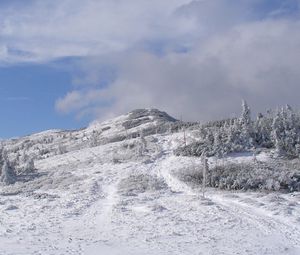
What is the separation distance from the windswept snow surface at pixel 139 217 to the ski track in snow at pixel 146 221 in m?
0.08

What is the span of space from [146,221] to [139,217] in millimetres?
2149

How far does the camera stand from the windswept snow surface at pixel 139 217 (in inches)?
1526

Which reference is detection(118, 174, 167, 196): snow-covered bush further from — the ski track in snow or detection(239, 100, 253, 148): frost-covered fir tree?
detection(239, 100, 253, 148): frost-covered fir tree

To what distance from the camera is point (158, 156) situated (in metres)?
108

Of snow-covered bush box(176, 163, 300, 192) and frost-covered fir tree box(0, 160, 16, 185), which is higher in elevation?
frost-covered fir tree box(0, 160, 16, 185)

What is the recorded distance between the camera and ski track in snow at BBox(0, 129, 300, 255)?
38.5m

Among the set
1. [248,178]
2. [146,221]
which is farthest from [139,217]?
[248,178]

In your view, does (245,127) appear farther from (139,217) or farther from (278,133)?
(139,217)

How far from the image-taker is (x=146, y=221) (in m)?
49.6

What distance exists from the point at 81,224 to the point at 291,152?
6147 cm

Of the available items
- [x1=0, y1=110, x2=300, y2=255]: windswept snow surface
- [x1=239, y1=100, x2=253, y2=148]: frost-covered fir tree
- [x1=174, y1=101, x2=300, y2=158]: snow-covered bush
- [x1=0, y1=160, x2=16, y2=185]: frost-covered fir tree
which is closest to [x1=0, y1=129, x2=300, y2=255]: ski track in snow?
[x1=0, y1=110, x2=300, y2=255]: windswept snow surface

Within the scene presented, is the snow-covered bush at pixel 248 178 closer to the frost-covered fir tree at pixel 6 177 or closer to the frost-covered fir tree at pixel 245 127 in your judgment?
the frost-covered fir tree at pixel 245 127

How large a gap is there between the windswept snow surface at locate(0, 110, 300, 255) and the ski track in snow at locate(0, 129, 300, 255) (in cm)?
8

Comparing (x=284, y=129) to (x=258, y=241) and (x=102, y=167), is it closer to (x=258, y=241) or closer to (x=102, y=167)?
(x=102, y=167)
